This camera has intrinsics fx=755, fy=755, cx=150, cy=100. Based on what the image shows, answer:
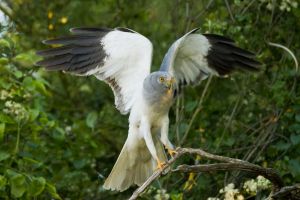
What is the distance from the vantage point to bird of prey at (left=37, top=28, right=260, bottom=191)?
239 inches

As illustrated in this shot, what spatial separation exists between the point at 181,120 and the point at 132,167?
80 centimetres

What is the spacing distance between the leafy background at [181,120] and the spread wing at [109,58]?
0.26m

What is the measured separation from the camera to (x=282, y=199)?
522 centimetres

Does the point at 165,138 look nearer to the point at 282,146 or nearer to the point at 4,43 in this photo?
the point at 282,146

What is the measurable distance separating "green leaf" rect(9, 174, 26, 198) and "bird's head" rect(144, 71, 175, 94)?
4.00 feet

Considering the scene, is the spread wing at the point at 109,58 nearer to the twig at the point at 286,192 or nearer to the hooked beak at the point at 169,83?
the hooked beak at the point at 169,83

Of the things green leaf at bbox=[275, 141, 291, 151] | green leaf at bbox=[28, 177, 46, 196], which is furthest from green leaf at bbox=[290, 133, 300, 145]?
green leaf at bbox=[28, 177, 46, 196]

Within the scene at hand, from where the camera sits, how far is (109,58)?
6.39 metres

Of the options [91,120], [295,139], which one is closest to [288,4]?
[295,139]

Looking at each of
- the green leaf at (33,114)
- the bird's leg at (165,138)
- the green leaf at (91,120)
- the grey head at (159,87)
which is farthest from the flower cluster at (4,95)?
the bird's leg at (165,138)

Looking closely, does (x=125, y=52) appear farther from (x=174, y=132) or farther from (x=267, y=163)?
(x=267, y=163)

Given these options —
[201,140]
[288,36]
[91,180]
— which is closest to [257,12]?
[288,36]

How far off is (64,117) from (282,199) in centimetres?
320

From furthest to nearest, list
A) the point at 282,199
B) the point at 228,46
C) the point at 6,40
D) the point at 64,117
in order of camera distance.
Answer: the point at 64,117
the point at 228,46
the point at 6,40
the point at 282,199
